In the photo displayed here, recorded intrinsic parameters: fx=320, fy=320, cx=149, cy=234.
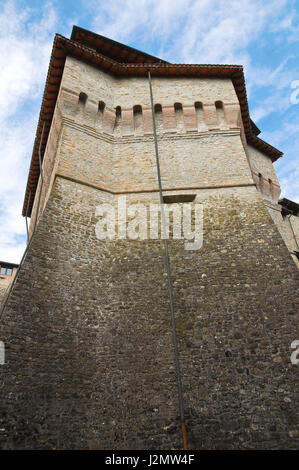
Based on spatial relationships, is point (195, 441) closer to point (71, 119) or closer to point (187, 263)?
point (187, 263)

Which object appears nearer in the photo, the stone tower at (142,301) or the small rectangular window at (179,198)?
the stone tower at (142,301)

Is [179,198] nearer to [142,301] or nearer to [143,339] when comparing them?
[142,301]

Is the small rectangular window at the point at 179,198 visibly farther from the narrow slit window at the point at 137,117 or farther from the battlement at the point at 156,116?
the narrow slit window at the point at 137,117

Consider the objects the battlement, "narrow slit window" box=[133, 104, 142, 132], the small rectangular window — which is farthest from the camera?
"narrow slit window" box=[133, 104, 142, 132]

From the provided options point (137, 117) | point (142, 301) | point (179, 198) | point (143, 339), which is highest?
point (137, 117)

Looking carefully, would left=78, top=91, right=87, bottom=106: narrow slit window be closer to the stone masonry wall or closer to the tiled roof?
the tiled roof

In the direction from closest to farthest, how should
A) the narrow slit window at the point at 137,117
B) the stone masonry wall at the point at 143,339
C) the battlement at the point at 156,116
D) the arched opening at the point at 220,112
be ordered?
1. the stone masonry wall at the point at 143,339
2. the battlement at the point at 156,116
3. the narrow slit window at the point at 137,117
4. the arched opening at the point at 220,112

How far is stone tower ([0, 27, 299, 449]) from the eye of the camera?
17.4 ft

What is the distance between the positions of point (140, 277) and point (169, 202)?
2.65m

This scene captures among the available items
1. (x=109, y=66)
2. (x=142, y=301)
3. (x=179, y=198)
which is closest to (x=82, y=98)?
(x=109, y=66)

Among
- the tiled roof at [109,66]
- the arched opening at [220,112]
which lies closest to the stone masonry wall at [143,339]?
the arched opening at [220,112]

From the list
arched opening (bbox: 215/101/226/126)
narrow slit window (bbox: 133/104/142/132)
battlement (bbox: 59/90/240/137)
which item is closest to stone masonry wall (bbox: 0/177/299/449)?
battlement (bbox: 59/90/240/137)

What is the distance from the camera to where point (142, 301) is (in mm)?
6883

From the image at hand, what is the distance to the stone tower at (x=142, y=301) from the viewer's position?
530 cm
